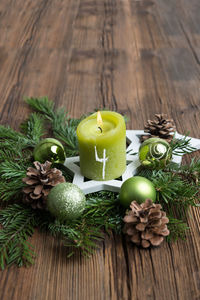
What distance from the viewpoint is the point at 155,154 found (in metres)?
0.65

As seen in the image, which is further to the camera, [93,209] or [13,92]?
[13,92]

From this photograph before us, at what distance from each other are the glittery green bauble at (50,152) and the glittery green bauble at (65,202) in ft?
0.39

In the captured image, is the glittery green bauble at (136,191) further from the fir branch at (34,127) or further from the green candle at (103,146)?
the fir branch at (34,127)

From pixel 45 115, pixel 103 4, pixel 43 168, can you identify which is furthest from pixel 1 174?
pixel 103 4

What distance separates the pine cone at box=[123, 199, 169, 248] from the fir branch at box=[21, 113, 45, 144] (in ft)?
1.06

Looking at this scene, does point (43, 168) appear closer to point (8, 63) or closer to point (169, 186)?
point (169, 186)

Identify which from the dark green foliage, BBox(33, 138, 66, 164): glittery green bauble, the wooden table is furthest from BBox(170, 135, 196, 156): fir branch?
BBox(33, 138, 66, 164): glittery green bauble

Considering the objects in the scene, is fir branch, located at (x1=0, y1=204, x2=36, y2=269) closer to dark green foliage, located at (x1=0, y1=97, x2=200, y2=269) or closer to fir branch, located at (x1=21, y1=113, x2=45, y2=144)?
dark green foliage, located at (x1=0, y1=97, x2=200, y2=269)

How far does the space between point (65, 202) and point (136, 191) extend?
11cm

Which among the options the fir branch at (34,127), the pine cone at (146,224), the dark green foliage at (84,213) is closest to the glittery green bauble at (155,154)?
the dark green foliage at (84,213)

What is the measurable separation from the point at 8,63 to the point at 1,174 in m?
0.60

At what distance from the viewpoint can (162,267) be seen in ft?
1.72

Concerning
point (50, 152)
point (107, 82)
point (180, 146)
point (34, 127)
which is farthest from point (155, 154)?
point (107, 82)

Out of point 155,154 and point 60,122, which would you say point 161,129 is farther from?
point 60,122
